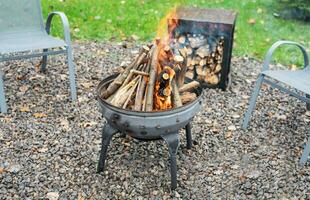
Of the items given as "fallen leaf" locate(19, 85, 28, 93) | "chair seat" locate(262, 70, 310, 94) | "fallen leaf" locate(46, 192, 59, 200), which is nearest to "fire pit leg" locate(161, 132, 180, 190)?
"fallen leaf" locate(46, 192, 59, 200)

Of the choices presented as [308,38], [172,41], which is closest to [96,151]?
[172,41]

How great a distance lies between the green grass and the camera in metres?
4.83

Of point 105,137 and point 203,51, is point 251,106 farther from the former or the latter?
point 105,137

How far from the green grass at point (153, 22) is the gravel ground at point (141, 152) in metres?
1.09

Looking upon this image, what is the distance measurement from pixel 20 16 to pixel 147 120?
2.24 m

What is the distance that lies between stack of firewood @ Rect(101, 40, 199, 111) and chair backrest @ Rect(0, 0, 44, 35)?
165 cm

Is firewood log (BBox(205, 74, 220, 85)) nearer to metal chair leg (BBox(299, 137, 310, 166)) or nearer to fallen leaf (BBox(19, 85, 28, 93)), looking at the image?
metal chair leg (BBox(299, 137, 310, 166))

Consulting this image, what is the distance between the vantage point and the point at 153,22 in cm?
527

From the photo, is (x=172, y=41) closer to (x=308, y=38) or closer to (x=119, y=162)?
(x=119, y=162)

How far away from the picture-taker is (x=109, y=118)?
2.30 m

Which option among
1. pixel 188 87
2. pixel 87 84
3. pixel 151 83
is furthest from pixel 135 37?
pixel 151 83

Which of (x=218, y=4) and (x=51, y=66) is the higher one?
(x=218, y=4)

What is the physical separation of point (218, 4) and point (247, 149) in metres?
3.66

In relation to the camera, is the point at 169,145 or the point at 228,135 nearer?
the point at 169,145
